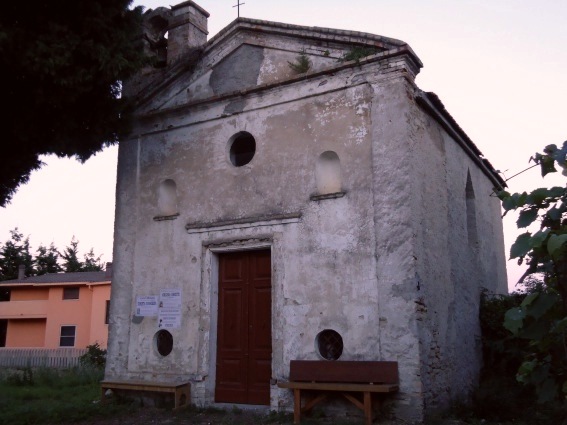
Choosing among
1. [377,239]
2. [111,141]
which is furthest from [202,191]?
[377,239]

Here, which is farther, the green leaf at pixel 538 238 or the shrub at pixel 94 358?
the shrub at pixel 94 358

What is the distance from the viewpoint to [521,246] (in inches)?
114

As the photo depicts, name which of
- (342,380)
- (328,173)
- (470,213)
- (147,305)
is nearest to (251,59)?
(328,173)

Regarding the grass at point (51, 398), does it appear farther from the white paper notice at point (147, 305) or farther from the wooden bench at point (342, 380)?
the wooden bench at point (342, 380)

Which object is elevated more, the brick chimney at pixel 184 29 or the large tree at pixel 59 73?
the brick chimney at pixel 184 29

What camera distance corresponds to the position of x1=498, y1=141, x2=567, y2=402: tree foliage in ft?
9.23

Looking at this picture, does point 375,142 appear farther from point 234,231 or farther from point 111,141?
point 111,141

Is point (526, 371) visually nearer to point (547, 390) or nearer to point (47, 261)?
point (547, 390)

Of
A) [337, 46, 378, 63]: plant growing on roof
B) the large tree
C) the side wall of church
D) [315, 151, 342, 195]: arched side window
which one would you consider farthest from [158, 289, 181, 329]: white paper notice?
[337, 46, 378, 63]: plant growing on roof

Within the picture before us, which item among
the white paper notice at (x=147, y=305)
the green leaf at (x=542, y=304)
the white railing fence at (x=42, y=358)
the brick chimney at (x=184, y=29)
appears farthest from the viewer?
the white railing fence at (x=42, y=358)

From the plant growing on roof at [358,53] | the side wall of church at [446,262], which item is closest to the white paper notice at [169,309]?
the side wall of church at [446,262]

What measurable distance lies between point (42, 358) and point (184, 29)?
54.1ft

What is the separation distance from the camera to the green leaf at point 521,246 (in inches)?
112

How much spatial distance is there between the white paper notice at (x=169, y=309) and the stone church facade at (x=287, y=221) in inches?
1.1
